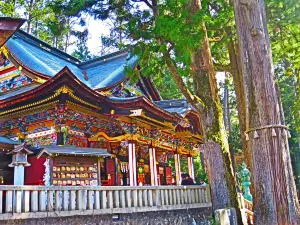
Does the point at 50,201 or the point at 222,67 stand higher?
the point at 222,67

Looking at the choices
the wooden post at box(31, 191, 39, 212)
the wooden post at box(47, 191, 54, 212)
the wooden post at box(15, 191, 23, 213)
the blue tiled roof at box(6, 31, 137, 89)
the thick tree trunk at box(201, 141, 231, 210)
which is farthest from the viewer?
the blue tiled roof at box(6, 31, 137, 89)

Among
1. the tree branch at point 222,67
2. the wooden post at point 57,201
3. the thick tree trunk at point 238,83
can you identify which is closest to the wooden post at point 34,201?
the wooden post at point 57,201

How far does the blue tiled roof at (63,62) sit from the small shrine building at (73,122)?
0.24 feet

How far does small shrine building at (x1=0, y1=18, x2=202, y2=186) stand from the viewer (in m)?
10.2

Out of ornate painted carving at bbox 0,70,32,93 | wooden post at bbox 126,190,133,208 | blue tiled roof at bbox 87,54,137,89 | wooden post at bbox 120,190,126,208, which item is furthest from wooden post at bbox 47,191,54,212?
blue tiled roof at bbox 87,54,137,89

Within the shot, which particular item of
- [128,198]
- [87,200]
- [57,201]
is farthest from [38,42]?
[57,201]

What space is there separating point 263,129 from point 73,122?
7111 millimetres

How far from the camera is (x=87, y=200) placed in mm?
7871

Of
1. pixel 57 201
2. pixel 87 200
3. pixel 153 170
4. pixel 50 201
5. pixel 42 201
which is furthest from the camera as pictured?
pixel 153 170

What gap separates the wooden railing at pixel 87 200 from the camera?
657cm

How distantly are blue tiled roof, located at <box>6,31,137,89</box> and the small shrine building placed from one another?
73 mm

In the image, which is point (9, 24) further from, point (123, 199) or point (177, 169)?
point (177, 169)

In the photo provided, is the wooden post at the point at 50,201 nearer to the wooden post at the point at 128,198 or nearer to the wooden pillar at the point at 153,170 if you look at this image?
the wooden post at the point at 128,198

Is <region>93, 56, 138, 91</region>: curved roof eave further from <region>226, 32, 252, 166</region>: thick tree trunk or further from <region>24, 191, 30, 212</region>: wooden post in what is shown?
<region>24, 191, 30, 212</region>: wooden post
